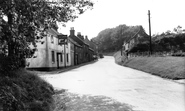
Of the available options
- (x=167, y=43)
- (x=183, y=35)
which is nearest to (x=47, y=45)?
(x=167, y=43)

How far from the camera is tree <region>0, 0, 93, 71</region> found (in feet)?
16.5

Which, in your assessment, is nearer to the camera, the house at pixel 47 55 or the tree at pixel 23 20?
the tree at pixel 23 20

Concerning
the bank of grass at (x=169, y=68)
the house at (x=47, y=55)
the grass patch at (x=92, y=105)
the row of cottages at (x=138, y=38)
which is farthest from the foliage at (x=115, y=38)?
the grass patch at (x=92, y=105)

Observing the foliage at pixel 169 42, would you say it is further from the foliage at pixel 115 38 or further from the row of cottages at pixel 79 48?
the foliage at pixel 115 38

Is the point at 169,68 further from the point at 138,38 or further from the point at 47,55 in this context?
the point at 138,38

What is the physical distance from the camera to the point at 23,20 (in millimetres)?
5492

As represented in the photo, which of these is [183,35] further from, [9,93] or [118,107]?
[9,93]

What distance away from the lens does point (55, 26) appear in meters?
7.07

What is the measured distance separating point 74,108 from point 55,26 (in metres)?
3.15

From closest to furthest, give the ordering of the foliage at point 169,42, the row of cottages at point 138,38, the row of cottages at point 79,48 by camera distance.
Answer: the row of cottages at point 79,48, the foliage at point 169,42, the row of cottages at point 138,38

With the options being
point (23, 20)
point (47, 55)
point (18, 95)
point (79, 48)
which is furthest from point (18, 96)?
point (79, 48)

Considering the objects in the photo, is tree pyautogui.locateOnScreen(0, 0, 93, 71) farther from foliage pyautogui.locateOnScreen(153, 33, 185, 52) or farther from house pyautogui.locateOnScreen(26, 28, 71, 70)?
foliage pyautogui.locateOnScreen(153, 33, 185, 52)

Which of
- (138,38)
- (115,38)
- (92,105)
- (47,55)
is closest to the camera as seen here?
→ (92,105)

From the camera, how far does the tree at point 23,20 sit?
5014 mm
